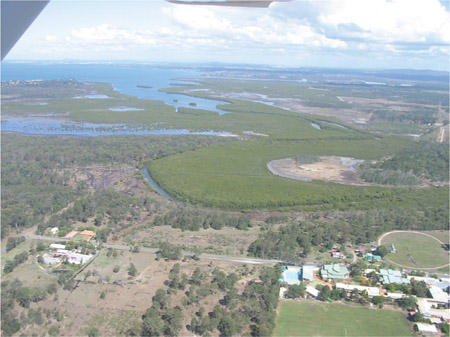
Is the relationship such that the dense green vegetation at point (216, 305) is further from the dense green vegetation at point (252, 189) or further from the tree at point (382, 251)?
the dense green vegetation at point (252, 189)

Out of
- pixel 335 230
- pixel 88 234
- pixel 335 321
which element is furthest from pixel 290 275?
pixel 88 234

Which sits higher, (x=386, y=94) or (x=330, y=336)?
(x=386, y=94)

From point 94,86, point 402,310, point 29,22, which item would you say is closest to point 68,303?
point 402,310

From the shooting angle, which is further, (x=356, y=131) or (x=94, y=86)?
(x=94, y=86)

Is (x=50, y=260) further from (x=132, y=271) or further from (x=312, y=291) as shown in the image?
(x=312, y=291)

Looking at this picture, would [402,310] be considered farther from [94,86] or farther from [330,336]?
[94,86]

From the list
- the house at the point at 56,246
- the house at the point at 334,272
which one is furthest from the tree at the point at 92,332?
the house at the point at 334,272

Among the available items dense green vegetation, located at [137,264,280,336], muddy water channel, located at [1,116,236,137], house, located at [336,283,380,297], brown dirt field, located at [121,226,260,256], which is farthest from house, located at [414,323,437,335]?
muddy water channel, located at [1,116,236,137]

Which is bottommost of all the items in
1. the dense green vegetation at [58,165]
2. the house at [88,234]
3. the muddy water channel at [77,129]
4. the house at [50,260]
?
A: the house at [88,234]
